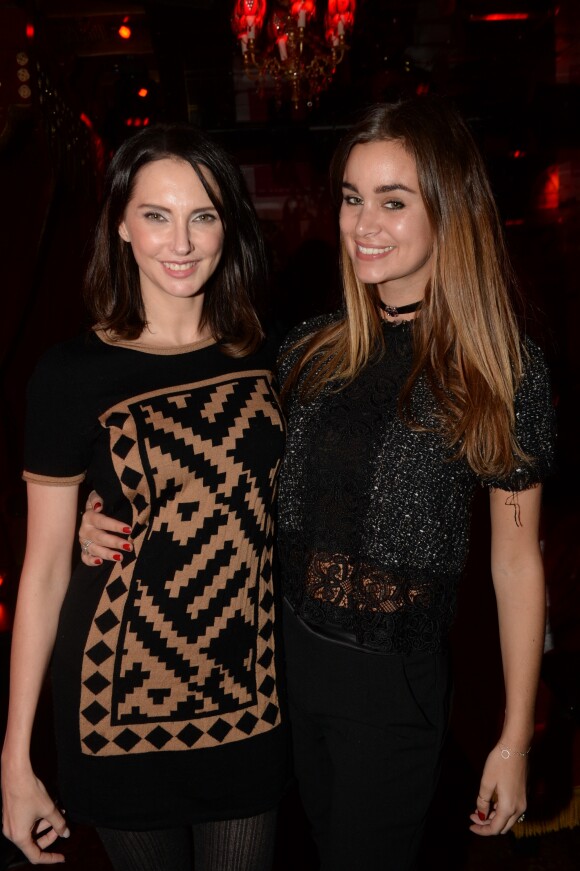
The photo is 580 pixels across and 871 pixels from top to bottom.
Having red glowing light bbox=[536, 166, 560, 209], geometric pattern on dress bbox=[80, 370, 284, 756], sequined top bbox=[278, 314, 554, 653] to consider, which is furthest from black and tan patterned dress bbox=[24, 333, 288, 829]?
red glowing light bbox=[536, 166, 560, 209]

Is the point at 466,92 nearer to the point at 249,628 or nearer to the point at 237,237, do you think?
the point at 237,237

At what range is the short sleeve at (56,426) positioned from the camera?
4.77 feet

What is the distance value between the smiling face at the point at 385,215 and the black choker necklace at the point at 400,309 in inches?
2.7

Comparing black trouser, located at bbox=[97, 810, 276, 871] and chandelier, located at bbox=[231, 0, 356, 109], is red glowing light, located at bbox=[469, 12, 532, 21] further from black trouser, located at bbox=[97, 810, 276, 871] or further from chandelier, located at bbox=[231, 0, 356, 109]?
black trouser, located at bbox=[97, 810, 276, 871]

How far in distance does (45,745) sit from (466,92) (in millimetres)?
5916

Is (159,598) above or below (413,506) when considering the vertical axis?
below

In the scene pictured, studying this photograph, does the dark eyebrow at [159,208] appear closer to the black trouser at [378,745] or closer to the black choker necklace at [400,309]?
the black choker necklace at [400,309]

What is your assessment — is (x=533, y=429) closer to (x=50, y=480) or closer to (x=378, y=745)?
(x=378, y=745)

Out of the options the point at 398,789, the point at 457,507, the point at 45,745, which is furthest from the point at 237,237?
the point at 45,745

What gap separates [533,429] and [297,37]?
4221 millimetres

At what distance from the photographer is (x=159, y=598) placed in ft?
4.82

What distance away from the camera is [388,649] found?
4.86ft

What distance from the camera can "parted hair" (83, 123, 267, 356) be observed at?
5.11ft

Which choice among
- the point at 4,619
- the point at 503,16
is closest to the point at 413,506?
the point at 4,619
